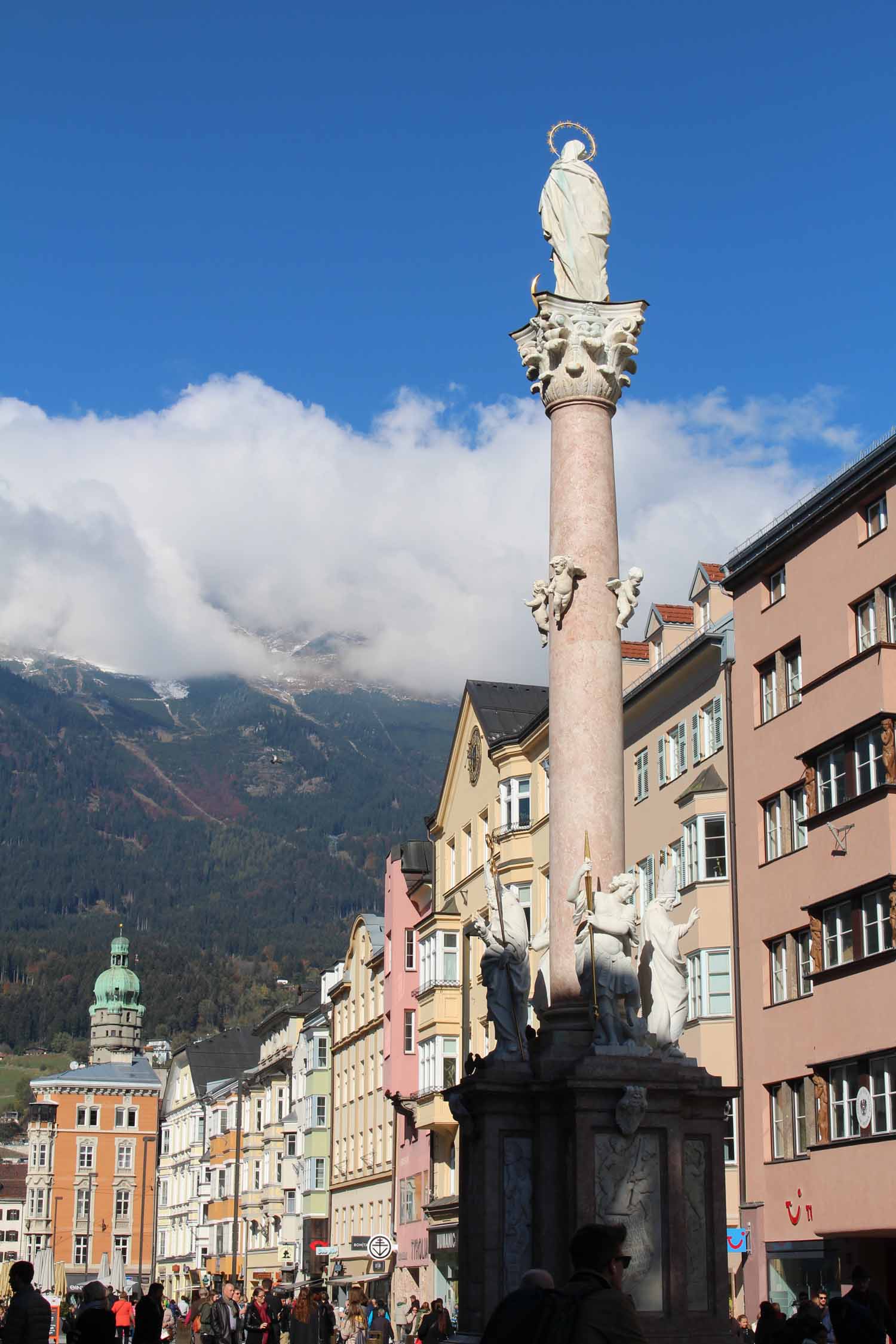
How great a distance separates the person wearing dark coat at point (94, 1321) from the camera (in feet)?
49.8

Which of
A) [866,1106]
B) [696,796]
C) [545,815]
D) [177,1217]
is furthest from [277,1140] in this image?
[866,1106]

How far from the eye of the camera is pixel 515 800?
2020 inches

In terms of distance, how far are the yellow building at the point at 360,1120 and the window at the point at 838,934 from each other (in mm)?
31489

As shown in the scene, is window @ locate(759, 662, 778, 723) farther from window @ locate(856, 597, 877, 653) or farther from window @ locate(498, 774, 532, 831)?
window @ locate(498, 774, 532, 831)

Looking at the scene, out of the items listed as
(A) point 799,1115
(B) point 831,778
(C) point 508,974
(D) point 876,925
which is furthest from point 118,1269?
(C) point 508,974

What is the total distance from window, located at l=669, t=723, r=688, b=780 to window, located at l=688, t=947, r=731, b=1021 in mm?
5355

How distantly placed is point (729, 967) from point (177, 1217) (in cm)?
9491

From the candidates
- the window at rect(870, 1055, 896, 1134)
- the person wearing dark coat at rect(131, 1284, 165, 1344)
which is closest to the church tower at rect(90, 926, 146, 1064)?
the window at rect(870, 1055, 896, 1134)

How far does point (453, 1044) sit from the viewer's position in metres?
53.8

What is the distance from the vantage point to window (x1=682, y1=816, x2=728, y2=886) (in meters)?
41.1

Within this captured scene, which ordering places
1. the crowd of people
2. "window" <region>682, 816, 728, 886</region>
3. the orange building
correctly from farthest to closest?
the orange building, "window" <region>682, 816, 728, 886</region>, the crowd of people

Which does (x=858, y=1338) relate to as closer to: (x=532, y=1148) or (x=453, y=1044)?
(x=532, y=1148)

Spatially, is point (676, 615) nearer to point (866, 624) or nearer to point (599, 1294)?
point (866, 624)

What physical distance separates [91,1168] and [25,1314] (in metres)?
131
